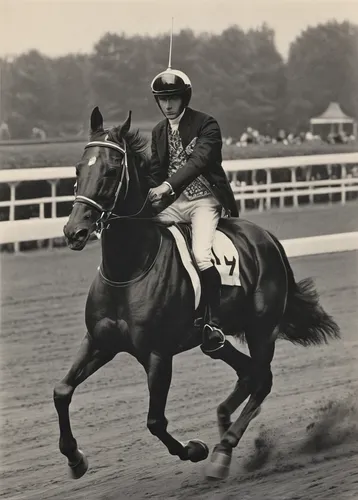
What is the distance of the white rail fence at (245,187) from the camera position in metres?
3.41

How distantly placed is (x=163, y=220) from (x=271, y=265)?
0.55 m

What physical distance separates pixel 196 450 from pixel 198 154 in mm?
1206

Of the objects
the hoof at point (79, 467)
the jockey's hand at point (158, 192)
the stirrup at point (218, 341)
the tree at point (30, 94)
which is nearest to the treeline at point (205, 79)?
the tree at point (30, 94)

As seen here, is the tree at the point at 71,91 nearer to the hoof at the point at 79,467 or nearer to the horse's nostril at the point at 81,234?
the horse's nostril at the point at 81,234

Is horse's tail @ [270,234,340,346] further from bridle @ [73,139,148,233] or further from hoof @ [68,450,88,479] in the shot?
hoof @ [68,450,88,479]

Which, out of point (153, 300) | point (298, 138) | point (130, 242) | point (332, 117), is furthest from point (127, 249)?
A: point (332, 117)

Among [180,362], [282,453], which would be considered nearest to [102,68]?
[180,362]

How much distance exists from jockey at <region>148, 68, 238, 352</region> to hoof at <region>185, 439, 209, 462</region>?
0.41 metres

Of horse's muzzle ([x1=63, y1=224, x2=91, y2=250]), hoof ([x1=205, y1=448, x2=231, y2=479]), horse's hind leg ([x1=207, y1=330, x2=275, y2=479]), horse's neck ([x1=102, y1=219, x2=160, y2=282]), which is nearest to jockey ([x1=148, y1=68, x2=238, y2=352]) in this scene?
horse's neck ([x1=102, y1=219, x2=160, y2=282])

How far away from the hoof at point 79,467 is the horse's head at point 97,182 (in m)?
0.87

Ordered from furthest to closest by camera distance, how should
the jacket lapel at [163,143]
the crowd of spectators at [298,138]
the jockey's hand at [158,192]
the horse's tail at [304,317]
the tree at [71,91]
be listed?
the crowd of spectators at [298,138], the horse's tail at [304,317], the tree at [71,91], the jacket lapel at [163,143], the jockey's hand at [158,192]

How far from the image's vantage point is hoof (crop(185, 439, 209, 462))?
346cm

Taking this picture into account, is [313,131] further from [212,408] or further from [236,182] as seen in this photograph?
[212,408]

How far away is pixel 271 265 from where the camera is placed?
354 centimetres
